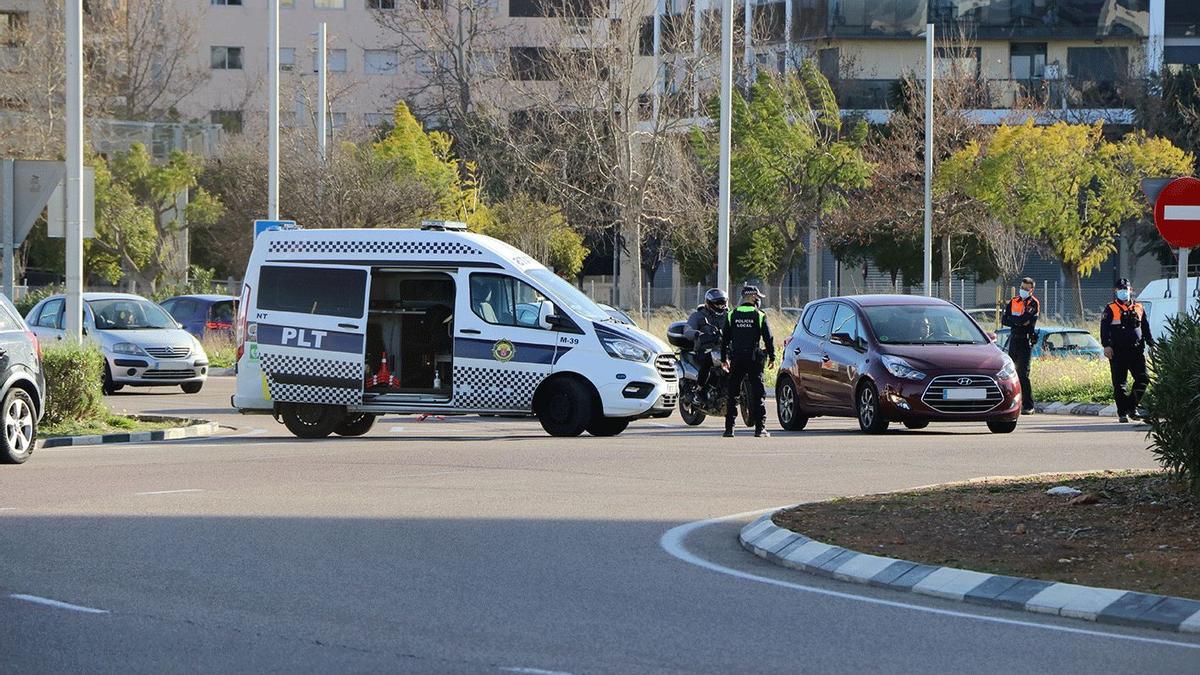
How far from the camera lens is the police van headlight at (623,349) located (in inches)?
805

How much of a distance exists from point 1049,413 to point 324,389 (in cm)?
1177

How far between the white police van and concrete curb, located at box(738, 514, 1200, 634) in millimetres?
9416

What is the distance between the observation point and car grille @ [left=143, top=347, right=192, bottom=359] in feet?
96.3

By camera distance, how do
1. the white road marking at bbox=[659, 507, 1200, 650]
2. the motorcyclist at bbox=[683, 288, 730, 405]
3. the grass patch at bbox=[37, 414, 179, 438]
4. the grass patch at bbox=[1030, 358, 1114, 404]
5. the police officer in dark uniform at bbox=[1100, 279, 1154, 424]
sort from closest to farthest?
the white road marking at bbox=[659, 507, 1200, 650] → the grass patch at bbox=[37, 414, 179, 438] → the motorcyclist at bbox=[683, 288, 730, 405] → the police officer in dark uniform at bbox=[1100, 279, 1154, 424] → the grass patch at bbox=[1030, 358, 1114, 404]

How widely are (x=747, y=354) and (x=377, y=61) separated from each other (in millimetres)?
68535

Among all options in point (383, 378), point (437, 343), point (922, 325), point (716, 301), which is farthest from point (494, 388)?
point (922, 325)

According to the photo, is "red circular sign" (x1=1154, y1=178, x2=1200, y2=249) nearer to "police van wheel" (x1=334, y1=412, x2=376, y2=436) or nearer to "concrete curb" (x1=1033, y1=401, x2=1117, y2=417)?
"police van wheel" (x1=334, y1=412, x2=376, y2=436)

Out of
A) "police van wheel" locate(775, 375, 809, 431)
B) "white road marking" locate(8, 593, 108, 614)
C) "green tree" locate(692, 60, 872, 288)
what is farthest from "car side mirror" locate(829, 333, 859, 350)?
"green tree" locate(692, 60, 872, 288)

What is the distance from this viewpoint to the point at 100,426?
21.4m

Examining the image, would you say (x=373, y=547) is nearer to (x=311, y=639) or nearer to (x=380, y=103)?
(x=311, y=639)

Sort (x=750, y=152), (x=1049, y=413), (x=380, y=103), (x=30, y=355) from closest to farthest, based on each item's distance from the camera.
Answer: (x=30, y=355) → (x=1049, y=413) → (x=750, y=152) → (x=380, y=103)

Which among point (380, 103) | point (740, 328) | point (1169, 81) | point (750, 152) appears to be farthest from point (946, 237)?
point (380, 103)

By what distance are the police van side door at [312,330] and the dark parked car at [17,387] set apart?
3.42m

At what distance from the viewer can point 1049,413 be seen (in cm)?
2708
